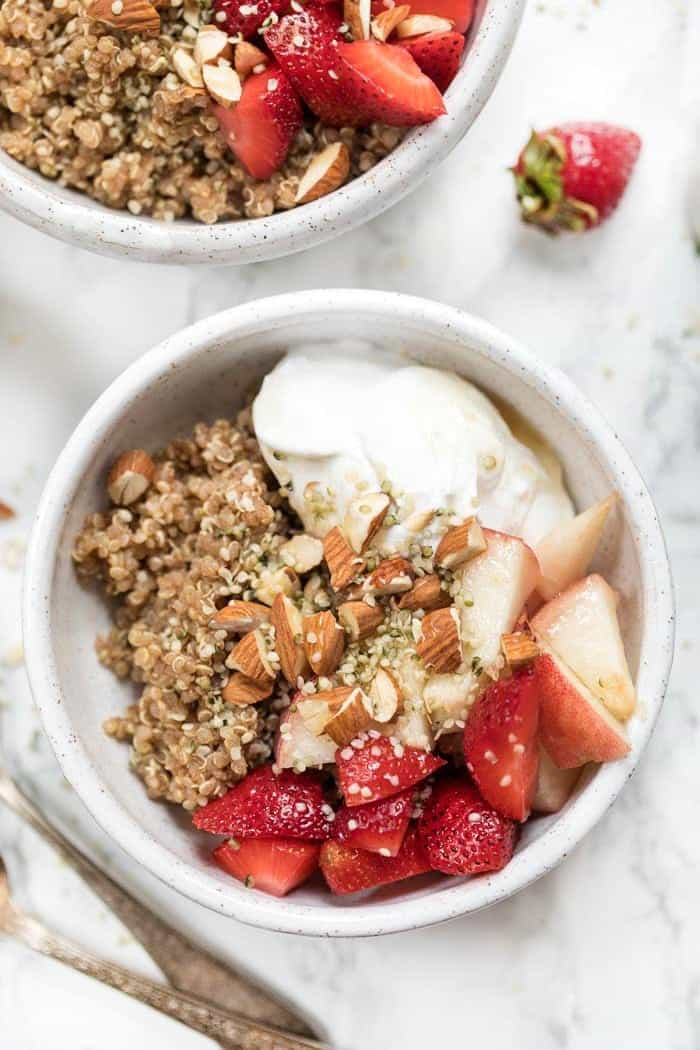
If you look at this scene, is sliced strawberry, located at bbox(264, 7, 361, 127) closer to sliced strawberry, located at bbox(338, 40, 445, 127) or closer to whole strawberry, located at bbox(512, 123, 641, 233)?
sliced strawberry, located at bbox(338, 40, 445, 127)

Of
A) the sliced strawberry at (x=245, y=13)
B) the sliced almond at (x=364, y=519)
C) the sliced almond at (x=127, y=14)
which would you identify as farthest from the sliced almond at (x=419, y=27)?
the sliced almond at (x=364, y=519)

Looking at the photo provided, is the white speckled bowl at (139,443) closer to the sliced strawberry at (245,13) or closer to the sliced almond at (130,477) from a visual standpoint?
the sliced almond at (130,477)

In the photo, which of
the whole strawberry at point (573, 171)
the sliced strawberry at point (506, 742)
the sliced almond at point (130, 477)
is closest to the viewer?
the sliced strawberry at point (506, 742)

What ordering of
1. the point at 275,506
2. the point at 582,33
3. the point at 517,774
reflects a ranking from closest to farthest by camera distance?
1. the point at 517,774
2. the point at 275,506
3. the point at 582,33

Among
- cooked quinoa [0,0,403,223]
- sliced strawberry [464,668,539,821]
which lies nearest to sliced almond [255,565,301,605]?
sliced strawberry [464,668,539,821]

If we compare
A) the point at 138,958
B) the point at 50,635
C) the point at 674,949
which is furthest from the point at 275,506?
the point at 674,949

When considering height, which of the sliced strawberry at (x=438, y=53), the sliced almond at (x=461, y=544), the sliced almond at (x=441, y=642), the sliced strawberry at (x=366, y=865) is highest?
the sliced strawberry at (x=438, y=53)

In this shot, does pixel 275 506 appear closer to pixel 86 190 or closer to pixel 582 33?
pixel 86 190

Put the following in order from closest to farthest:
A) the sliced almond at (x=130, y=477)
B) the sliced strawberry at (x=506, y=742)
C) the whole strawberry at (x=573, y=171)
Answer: the sliced strawberry at (x=506, y=742) < the sliced almond at (x=130, y=477) < the whole strawberry at (x=573, y=171)
